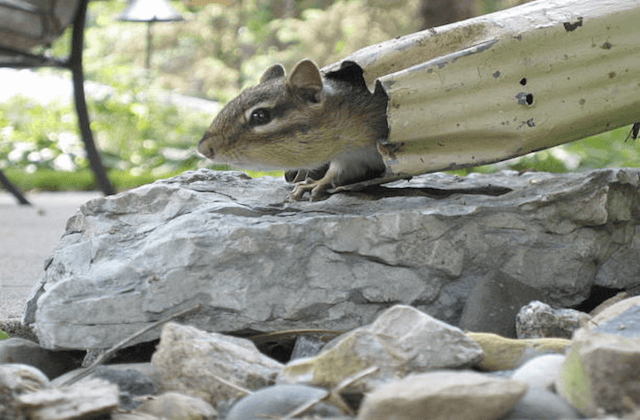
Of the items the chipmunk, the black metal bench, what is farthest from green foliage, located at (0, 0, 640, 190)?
the chipmunk

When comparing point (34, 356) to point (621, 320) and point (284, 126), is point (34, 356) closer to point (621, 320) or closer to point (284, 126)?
point (284, 126)

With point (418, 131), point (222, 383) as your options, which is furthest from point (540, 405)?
point (418, 131)

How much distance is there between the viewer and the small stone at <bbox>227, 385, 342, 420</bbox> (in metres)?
1.61

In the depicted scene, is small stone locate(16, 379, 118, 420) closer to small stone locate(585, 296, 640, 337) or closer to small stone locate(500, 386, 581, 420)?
small stone locate(500, 386, 581, 420)

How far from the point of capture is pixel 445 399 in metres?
1.44

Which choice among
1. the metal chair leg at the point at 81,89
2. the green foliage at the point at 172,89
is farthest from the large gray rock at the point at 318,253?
the metal chair leg at the point at 81,89

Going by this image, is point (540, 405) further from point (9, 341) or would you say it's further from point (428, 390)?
point (9, 341)

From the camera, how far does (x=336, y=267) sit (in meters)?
2.48

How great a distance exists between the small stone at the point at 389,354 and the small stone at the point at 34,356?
0.87 meters

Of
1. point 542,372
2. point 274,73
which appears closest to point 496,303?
point 542,372

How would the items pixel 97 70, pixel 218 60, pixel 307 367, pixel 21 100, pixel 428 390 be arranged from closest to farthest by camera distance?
pixel 428 390, pixel 307 367, pixel 21 100, pixel 97 70, pixel 218 60

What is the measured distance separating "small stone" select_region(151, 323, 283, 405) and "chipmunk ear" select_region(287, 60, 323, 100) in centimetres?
102

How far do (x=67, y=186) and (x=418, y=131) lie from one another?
771 cm

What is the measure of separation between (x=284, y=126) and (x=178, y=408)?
1.22m
